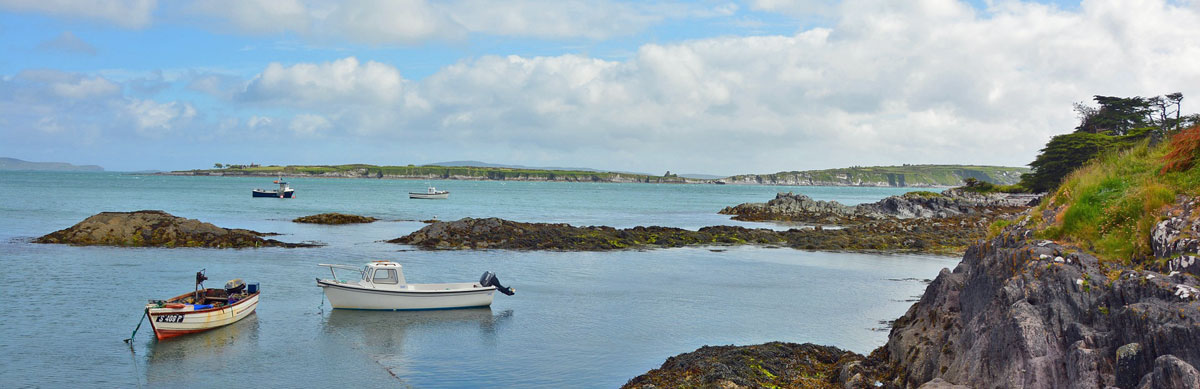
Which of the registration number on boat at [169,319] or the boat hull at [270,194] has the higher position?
the boat hull at [270,194]

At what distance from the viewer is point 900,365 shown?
1323 cm

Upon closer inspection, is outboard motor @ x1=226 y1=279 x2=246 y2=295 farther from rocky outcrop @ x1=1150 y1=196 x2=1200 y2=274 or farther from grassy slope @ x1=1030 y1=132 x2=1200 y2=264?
rocky outcrop @ x1=1150 y1=196 x2=1200 y2=274

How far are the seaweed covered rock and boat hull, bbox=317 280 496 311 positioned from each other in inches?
417

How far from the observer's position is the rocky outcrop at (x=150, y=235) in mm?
41194

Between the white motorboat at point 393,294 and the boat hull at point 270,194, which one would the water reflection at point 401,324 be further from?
the boat hull at point 270,194

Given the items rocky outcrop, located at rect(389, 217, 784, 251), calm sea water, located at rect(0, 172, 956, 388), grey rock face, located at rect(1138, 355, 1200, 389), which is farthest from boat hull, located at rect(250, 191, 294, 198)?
grey rock face, located at rect(1138, 355, 1200, 389)

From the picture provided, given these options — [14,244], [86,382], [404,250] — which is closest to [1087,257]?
[86,382]

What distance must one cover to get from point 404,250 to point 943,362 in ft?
112

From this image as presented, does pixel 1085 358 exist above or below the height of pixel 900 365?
above

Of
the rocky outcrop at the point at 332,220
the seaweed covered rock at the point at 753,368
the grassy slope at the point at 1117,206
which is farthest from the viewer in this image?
the rocky outcrop at the point at 332,220

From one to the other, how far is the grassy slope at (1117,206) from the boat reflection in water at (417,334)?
42.3 ft

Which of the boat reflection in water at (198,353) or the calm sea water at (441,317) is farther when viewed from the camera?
the calm sea water at (441,317)

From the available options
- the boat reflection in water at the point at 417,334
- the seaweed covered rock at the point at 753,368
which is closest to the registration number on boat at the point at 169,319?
the boat reflection in water at the point at 417,334

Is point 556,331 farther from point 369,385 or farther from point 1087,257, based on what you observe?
point 1087,257
